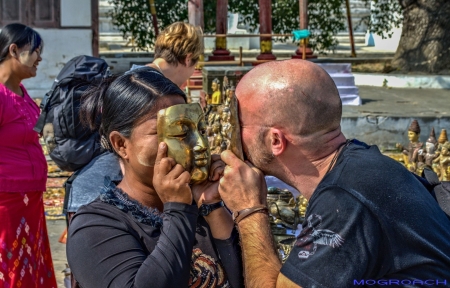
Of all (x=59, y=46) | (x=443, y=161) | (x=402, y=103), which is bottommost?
(x=443, y=161)

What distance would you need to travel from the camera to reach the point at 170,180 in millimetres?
1991

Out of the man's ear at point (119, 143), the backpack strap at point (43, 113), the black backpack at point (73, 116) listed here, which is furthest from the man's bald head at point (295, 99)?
the backpack strap at point (43, 113)

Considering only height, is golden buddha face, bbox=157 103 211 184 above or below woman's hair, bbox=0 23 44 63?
below

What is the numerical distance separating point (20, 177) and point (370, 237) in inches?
108

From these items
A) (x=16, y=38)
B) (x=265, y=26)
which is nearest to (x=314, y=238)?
(x=16, y=38)

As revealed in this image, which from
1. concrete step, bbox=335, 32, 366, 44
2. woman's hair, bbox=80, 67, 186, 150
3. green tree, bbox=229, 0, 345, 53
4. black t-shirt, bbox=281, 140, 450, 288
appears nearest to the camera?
black t-shirt, bbox=281, 140, 450, 288

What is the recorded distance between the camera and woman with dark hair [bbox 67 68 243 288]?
75.6 inches

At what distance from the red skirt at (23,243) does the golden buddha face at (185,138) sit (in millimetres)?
2167

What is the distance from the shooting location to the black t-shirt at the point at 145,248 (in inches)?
74.9

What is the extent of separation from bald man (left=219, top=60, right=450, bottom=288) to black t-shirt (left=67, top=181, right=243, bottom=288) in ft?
0.53

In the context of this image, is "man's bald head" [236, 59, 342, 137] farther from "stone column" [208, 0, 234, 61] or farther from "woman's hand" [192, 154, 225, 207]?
"stone column" [208, 0, 234, 61]

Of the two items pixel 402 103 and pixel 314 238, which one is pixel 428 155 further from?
pixel 402 103

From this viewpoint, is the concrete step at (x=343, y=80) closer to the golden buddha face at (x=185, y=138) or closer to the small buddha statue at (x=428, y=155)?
the small buddha statue at (x=428, y=155)

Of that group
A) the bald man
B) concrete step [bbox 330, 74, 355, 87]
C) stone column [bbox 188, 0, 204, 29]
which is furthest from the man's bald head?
stone column [bbox 188, 0, 204, 29]
